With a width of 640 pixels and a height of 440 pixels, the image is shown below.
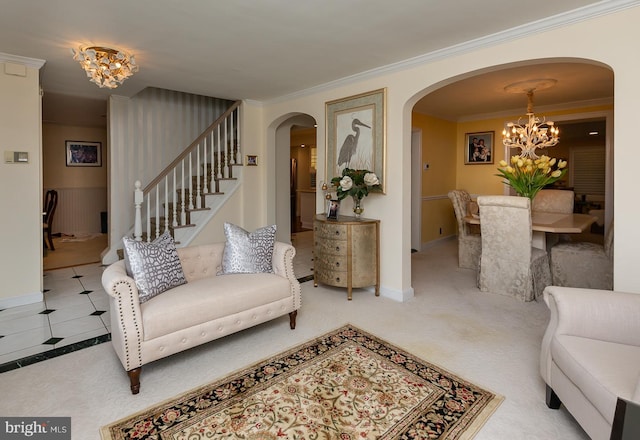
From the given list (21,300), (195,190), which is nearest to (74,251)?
(195,190)

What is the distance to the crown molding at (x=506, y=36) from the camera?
2389 millimetres

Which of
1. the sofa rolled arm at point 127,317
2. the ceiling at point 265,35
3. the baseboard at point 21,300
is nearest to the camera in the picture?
the sofa rolled arm at point 127,317

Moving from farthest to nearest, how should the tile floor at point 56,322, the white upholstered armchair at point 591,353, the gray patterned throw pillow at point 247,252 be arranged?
the gray patterned throw pillow at point 247,252, the tile floor at point 56,322, the white upholstered armchair at point 591,353

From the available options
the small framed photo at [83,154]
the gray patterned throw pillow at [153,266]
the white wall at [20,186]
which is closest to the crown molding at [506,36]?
the gray patterned throw pillow at [153,266]

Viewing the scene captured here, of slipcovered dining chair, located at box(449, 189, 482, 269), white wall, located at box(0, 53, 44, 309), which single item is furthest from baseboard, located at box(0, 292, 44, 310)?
slipcovered dining chair, located at box(449, 189, 482, 269)

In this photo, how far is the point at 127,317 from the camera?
6.77ft

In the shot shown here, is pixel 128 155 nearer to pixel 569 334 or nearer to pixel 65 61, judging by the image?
pixel 65 61

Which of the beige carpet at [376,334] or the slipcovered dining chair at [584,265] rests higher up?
the slipcovered dining chair at [584,265]

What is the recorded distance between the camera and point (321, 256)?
156 inches

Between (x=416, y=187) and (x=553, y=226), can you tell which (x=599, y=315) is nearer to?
(x=553, y=226)

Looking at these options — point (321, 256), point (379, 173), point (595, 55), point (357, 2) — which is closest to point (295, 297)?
point (321, 256)

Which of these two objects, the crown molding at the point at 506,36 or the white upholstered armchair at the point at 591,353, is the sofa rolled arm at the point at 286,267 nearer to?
the white upholstered armchair at the point at 591,353

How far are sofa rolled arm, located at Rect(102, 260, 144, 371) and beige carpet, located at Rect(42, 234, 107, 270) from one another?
13.1ft

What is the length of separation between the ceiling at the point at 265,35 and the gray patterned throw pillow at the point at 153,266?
1695 mm
